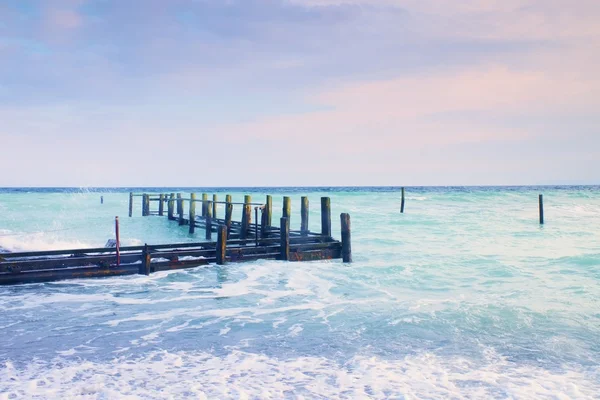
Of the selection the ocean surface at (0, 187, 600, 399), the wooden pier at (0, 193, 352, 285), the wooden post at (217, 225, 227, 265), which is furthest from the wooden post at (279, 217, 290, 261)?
the wooden post at (217, 225, 227, 265)

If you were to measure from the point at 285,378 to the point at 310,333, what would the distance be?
2.34 m

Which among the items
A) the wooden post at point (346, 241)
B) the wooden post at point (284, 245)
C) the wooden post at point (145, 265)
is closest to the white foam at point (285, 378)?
the wooden post at point (145, 265)

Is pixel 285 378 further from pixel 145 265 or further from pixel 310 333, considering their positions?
pixel 145 265

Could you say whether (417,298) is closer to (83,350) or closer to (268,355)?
(268,355)

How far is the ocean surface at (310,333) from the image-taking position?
671cm

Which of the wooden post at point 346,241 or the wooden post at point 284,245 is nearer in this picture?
the wooden post at point 284,245

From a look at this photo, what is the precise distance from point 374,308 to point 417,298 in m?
1.73

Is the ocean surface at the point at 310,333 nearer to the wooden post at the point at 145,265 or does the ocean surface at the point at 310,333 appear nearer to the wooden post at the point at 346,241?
the wooden post at the point at 145,265

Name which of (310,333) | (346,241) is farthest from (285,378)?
(346,241)

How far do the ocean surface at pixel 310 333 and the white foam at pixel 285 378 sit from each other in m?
0.03

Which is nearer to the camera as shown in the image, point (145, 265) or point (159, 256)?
point (145, 265)

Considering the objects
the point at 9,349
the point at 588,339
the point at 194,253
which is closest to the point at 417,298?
the point at 588,339

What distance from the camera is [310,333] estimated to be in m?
9.23

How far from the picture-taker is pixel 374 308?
1138 centimetres
